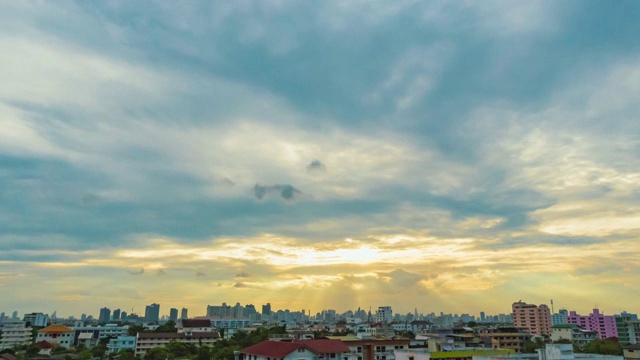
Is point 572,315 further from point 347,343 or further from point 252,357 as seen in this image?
point 252,357

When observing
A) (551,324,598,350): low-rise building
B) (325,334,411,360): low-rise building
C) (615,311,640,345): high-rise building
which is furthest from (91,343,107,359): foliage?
(615,311,640,345): high-rise building

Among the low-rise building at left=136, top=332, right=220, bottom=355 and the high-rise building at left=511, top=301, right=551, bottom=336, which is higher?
the high-rise building at left=511, top=301, right=551, bottom=336

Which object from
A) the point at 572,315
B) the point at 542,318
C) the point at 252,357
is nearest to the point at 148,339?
the point at 252,357

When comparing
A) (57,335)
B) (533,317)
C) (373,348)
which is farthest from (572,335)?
(57,335)

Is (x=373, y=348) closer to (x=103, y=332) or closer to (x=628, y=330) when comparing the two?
(x=628, y=330)

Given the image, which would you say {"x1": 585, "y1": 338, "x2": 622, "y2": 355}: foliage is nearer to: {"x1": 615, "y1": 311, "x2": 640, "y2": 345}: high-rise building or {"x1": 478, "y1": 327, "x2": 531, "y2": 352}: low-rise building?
{"x1": 478, "y1": 327, "x2": 531, "y2": 352}: low-rise building

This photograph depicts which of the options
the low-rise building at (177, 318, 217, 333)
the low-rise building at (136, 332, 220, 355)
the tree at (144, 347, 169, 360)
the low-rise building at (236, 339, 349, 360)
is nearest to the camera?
the low-rise building at (236, 339, 349, 360)
